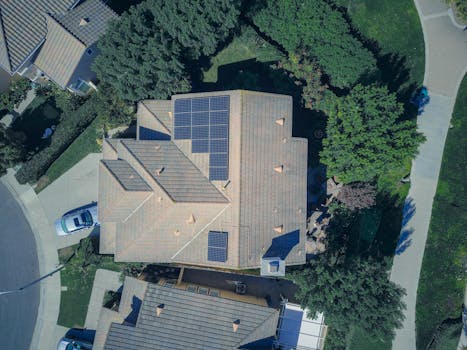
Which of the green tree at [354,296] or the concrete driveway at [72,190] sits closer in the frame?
the green tree at [354,296]

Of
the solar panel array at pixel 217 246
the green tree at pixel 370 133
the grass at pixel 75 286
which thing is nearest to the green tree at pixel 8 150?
the grass at pixel 75 286

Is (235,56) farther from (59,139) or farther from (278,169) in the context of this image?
(59,139)

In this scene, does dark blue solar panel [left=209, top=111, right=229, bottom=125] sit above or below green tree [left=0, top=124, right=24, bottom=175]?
above

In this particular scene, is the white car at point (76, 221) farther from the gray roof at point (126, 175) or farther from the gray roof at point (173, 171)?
the gray roof at point (173, 171)

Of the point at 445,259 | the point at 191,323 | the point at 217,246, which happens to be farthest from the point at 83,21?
the point at 445,259

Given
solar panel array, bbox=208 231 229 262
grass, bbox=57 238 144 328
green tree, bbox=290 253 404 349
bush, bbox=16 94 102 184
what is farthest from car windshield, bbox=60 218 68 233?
green tree, bbox=290 253 404 349

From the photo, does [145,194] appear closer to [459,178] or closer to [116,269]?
[116,269]

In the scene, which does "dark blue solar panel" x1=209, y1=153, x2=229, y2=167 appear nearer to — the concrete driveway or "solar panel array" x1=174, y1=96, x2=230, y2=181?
"solar panel array" x1=174, y1=96, x2=230, y2=181

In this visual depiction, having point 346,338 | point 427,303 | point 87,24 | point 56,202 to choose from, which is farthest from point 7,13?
point 427,303
